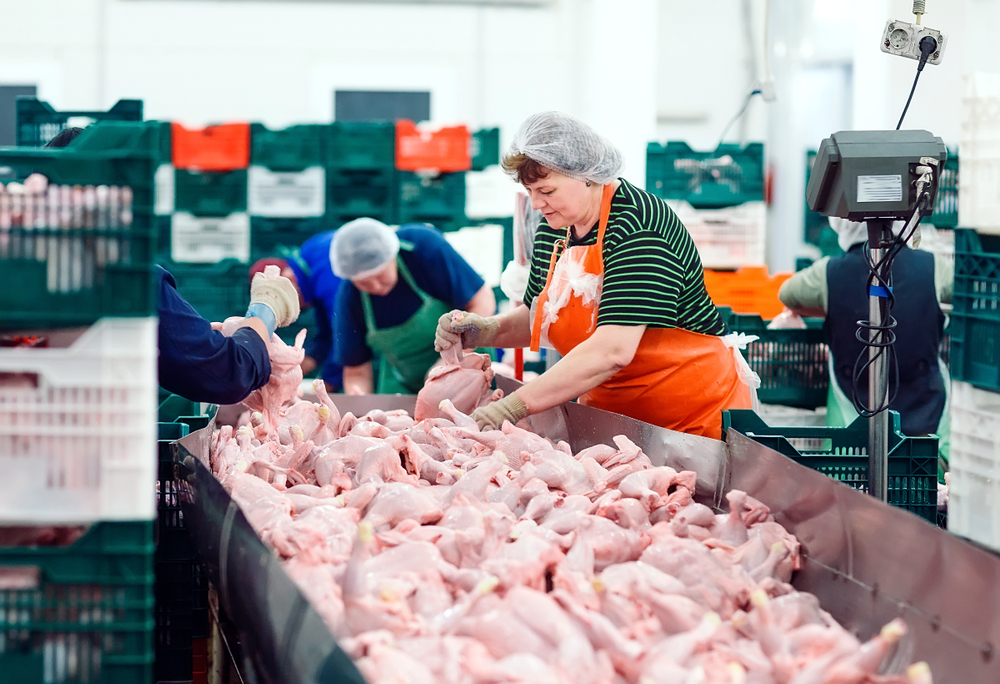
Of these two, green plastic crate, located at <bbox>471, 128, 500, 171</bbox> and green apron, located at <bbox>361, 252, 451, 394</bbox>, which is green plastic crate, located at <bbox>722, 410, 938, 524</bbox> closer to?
green apron, located at <bbox>361, 252, 451, 394</bbox>

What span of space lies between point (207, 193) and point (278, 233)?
55 centimetres

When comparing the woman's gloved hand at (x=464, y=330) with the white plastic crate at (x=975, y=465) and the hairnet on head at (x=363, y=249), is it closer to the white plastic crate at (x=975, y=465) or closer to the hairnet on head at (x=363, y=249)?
the hairnet on head at (x=363, y=249)

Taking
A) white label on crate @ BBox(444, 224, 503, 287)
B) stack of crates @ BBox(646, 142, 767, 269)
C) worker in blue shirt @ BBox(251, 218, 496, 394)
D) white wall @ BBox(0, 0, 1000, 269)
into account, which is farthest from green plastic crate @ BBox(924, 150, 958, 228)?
white wall @ BBox(0, 0, 1000, 269)

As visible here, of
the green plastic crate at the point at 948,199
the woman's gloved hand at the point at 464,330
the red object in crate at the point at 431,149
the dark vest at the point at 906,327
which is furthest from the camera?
the red object in crate at the point at 431,149

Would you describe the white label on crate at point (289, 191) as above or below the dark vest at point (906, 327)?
above

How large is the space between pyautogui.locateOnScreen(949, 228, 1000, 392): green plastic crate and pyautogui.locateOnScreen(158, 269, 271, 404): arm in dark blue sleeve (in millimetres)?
1765

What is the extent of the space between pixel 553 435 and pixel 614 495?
96 cm

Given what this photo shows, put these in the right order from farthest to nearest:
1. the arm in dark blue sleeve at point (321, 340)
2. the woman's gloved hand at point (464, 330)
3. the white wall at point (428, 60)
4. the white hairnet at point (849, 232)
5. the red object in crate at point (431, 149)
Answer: the white wall at point (428, 60), the red object in crate at point (431, 149), the arm in dark blue sleeve at point (321, 340), the white hairnet at point (849, 232), the woman's gloved hand at point (464, 330)

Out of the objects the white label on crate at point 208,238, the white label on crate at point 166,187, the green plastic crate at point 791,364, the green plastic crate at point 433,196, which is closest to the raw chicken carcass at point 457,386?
the green plastic crate at point 791,364

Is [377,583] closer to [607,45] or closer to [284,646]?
[284,646]

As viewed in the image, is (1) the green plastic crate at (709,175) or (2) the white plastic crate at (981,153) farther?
(1) the green plastic crate at (709,175)

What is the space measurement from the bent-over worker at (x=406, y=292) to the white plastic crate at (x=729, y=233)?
2.21 meters

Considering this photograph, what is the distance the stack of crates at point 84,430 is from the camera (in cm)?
147

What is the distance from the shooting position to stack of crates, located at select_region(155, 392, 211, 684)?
2264 mm
